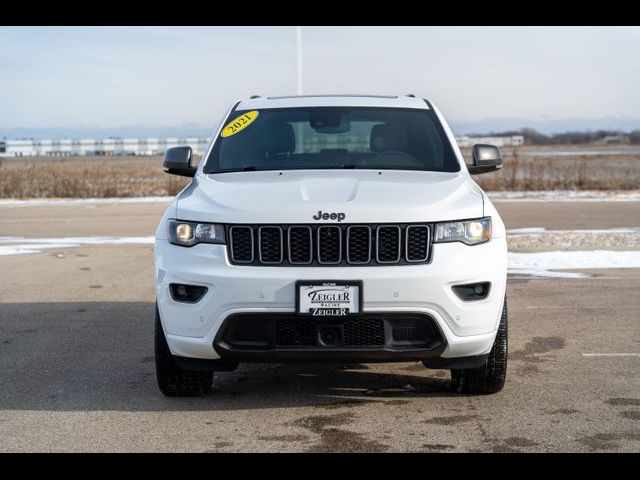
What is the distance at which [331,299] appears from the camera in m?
5.38

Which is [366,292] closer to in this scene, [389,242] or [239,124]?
[389,242]

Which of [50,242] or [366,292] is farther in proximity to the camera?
[50,242]

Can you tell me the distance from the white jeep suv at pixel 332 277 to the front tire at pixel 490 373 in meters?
0.01

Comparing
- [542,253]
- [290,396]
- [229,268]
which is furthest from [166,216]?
[542,253]

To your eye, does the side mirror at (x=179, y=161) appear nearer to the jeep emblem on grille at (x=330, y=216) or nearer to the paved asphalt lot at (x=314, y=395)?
the paved asphalt lot at (x=314, y=395)

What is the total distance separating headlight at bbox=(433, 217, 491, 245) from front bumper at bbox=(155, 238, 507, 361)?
44 millimetres

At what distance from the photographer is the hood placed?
18.1ft

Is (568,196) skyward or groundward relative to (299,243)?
groundward

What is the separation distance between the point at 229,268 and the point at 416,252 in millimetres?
1049

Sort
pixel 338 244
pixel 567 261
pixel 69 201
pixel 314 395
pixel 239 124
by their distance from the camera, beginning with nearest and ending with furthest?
pixel 338 244 → pixel 314 395 → pixel 239 124 → pixel 567 261 → pixel 69 201

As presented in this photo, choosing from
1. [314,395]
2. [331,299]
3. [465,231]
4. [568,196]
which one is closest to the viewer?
[331,299]

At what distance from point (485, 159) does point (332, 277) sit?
221 cm

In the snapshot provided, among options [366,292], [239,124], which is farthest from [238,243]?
[239,124]

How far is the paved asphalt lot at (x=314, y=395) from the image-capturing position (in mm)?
5156
